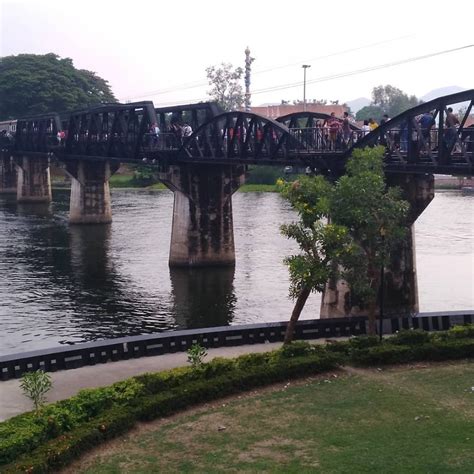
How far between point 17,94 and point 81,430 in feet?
440

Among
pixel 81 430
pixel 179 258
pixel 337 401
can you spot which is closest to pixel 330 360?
pixel 337 401

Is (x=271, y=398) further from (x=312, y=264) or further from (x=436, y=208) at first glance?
(x=436, y=208)

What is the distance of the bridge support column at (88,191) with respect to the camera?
89.6 metres

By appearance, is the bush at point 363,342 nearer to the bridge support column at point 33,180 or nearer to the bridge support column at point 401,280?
the bridge support column at point 401,280

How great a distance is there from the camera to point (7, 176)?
137 meters

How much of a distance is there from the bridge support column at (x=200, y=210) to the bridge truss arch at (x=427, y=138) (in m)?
21.2

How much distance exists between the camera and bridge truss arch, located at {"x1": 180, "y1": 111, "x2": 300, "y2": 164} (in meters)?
48.9

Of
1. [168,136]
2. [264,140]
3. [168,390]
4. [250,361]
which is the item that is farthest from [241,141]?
[168,390]

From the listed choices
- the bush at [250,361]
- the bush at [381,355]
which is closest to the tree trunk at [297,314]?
the bush at [381,355]

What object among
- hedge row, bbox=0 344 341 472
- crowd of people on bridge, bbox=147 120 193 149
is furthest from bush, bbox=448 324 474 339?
crowd of people on bridge, bbox=147 120 193 149

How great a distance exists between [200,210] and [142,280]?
297 inches

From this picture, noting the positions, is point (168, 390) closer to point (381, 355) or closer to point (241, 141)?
point (381, 355)

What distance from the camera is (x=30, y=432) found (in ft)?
61.4

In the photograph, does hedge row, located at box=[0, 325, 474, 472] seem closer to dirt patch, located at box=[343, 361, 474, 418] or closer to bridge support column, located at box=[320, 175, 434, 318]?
dirt patch, located at box=[343, 361, 474, 418]
